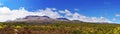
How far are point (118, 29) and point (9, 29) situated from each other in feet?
41.2

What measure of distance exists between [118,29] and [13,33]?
13099mm

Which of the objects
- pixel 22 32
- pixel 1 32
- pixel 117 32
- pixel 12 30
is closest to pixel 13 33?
pixel 12 30

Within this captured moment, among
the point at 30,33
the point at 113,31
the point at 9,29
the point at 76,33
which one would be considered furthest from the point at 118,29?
the point at 9,29

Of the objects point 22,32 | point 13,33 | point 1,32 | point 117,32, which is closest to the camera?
point 13,33

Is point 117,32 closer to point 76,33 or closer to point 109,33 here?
point 109,33

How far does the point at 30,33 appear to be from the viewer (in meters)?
26.9

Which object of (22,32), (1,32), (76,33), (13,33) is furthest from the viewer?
(76,33)

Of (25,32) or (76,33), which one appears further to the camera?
(76,33)

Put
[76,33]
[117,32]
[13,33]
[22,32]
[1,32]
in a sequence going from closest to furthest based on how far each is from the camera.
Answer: [13,33], [1,32], [22,32], [117,32], [76,33]

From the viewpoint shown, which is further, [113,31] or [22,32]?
[113,31]

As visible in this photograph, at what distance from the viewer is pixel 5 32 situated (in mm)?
22859

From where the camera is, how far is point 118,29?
31.7 meters

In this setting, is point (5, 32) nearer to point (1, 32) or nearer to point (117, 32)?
point (1, 32)

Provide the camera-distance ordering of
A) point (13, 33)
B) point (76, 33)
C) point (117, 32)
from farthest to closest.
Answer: point (76, 33)
point (117, 32)
point (13, 33)
